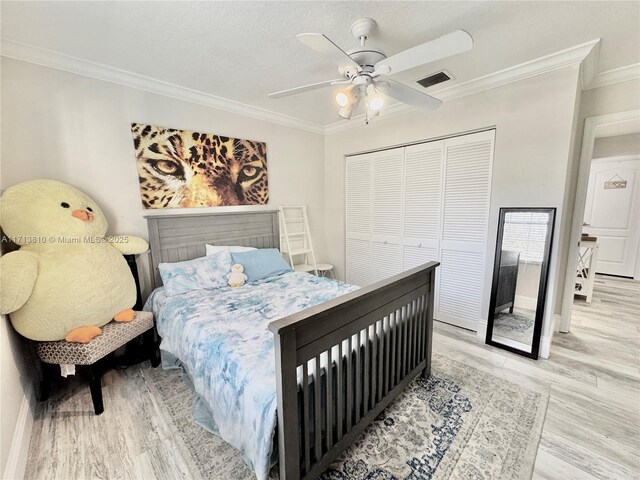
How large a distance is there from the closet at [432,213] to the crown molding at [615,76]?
93 centimetres

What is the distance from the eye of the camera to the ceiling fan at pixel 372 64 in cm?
128

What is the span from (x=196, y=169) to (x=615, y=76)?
151 inches

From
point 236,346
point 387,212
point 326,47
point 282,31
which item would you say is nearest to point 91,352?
point 236,346

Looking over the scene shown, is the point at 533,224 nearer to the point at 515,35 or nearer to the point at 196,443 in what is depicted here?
the point at 515,35

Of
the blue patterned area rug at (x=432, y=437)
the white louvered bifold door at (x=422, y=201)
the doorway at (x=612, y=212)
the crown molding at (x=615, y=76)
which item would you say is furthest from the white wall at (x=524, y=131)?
the doorway at (x=612, y=212)

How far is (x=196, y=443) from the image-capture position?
1561 millimetres

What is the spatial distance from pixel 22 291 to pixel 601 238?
7495 mm

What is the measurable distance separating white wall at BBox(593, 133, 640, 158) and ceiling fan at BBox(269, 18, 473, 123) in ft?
13.9

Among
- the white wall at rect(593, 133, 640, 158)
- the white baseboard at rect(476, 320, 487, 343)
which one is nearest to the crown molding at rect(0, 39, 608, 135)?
the white baseboard at rect(476, 320, 487, 343)

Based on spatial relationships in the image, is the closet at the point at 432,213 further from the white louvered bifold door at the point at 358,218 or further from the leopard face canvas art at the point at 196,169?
the leopard face canvas art at the point at 196,169

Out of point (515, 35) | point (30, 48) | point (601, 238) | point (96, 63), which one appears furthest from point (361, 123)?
point (601, 238)

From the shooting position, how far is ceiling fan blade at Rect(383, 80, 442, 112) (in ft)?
5.52

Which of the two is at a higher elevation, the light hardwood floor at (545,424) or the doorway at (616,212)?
the doorway at (616,212)

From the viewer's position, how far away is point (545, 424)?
168cm
